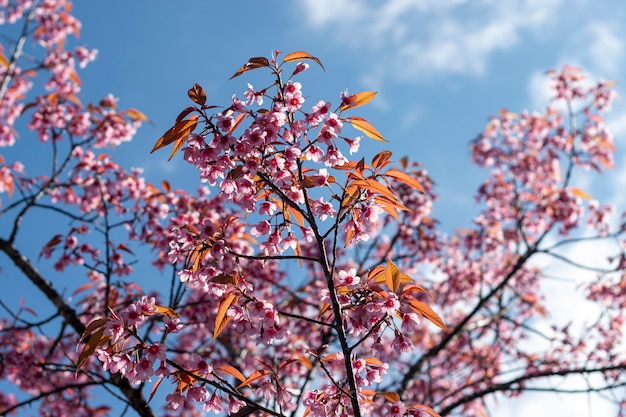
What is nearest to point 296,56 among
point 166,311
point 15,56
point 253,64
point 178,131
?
point 253,64

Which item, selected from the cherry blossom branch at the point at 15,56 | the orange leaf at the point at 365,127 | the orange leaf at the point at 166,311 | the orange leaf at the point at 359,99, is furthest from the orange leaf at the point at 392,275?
the cherry blossom branch at the point at 15,56

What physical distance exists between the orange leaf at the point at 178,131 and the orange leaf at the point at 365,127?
1.92 ft

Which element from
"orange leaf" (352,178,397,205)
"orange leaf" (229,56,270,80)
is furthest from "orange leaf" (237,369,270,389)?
"orange leaf" (229,56,270,80)

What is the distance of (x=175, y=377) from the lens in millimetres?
2053

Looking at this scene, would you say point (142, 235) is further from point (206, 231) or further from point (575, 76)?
point (575, 76)

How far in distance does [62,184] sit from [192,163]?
11.1 feet

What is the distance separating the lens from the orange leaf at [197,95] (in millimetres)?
2002

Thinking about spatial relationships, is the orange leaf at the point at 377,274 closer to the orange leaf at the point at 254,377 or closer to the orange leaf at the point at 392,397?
the orange leaf at the point at 392,397

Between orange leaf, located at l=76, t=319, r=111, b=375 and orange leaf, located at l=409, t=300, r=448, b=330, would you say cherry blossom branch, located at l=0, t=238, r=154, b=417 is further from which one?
orange leaf, located at l=409, t=300, r=448, b=330

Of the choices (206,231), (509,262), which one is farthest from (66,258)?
(509,262)

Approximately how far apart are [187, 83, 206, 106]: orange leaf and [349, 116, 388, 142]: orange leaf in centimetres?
55

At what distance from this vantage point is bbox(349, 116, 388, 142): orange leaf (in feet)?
6.85

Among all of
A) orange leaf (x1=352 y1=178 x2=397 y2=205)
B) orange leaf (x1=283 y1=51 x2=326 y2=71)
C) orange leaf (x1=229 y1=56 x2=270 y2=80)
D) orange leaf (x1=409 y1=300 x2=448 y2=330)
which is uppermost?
orange leaf (x1=283 y1=51 x2=326 y2=71)

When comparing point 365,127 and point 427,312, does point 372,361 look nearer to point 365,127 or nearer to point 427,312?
point 427,312
